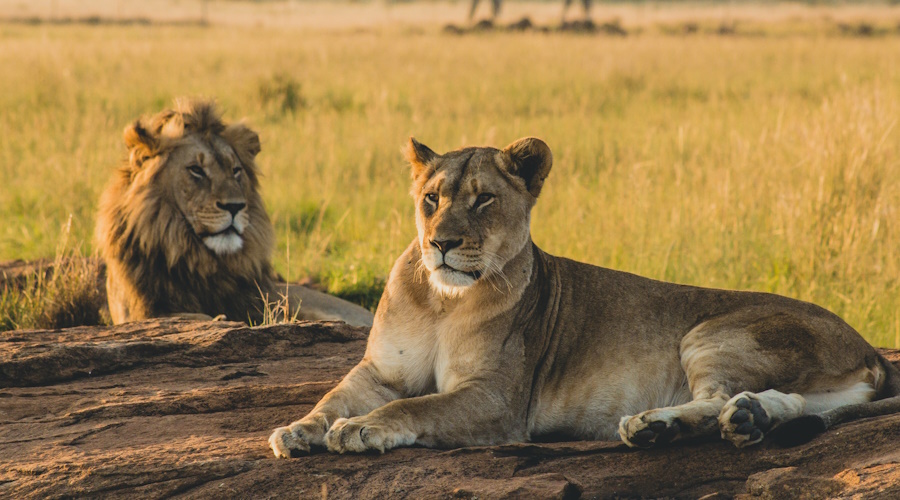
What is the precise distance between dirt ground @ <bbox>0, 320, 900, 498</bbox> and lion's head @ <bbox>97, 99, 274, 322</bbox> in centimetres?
180

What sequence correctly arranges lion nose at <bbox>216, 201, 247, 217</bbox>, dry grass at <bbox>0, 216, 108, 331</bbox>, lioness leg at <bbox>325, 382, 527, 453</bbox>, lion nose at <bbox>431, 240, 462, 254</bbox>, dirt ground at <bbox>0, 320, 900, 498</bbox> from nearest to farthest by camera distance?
dirt ground at <bbox>0, 320, 900, 498</bbox> < lioness leg at <bbox>325, 382, 527, 453</bbox> < lion nose at <bbox>431, 240, 462, 254</bbox> < lion nose at <bbox>216, 201, 247, 217</bbox> < dry grass at <bbox>0, 216, 108, 331</bbox>

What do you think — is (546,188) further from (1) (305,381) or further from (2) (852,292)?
(1) (305,381)

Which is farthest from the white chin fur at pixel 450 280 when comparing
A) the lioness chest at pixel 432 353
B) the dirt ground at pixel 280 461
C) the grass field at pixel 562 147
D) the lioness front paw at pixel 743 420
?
the grass field at pixel 562 147

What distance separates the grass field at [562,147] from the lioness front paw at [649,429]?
3.13 meters

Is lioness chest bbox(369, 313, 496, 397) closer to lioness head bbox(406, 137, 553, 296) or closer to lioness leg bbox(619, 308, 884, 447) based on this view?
lioness head bbox(406, 137, 553, 296)

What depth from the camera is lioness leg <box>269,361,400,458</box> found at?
3.42 m

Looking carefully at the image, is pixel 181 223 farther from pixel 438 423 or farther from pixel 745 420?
pixel 745 420

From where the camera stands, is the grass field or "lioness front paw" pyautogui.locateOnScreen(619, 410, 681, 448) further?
the grass field

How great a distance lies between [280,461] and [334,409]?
41cm

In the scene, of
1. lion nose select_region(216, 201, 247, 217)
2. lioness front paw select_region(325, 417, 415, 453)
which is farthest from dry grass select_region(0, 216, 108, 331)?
lioness front paw select_region(325, 417, 415, 453)

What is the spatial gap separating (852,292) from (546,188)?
10.6 feet

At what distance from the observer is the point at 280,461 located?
3363 millimetres

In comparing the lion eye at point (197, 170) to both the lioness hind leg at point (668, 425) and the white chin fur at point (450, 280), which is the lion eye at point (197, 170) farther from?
the lioness hind leg at point (668, 425)

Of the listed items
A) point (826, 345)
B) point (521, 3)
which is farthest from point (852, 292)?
point (521, 3)
